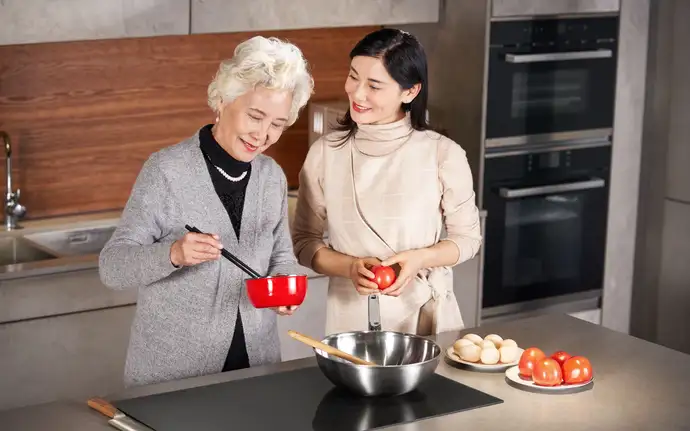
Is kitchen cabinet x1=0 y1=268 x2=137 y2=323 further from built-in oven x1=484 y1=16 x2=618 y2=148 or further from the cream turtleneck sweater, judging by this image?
built-in oven x1=484 y1=16 x2=618 y2=148

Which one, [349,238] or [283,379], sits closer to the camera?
[283,379]

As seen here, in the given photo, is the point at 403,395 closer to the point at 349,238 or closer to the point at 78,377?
the point at 349,238

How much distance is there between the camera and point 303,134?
15.1ft

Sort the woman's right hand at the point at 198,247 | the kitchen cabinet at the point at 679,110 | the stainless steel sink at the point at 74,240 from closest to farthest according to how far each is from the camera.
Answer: the woman's right hand at the point at 198,247 → the stainless steel sink at the point at 74,240 → the kitchen cabinet at the point at 679,110

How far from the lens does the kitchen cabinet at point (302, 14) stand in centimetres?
387

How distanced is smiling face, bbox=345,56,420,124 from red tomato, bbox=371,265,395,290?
40cm

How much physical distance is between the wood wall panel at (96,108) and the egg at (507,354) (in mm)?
2058

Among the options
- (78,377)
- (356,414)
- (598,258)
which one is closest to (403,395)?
(356,414)

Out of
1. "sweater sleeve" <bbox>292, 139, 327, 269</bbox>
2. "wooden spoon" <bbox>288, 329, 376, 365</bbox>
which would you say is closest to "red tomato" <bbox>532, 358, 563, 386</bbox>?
"wooden spoon" <bbox>288, 329, 376, 365</bbox>

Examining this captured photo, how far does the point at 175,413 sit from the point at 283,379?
298 millimetres

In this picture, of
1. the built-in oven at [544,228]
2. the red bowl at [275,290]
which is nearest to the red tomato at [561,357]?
the red bowl at [275,290]

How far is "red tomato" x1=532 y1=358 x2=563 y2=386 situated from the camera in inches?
97.3

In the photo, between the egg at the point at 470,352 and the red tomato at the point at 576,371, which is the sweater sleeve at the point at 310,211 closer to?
the egg at the point at 470,352

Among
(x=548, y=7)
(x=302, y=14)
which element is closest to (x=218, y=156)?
(x=302, y=14)
